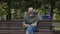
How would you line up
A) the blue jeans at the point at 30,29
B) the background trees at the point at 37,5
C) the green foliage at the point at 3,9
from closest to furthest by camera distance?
the blue jeans at the point at 30,29
the background trees at the point at 37,5
the green foliage at the point at 3,9

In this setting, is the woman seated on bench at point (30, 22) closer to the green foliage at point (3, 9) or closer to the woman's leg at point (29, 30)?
the woman's leg at point (29, 30)

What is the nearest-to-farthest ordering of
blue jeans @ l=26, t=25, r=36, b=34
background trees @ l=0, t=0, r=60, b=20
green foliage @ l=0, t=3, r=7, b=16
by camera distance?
blue jeans @ l=26, t=25, r=36, b=34 → background trees @ l=0, t=0, r=60, b=20 → green foliage @ l=0, t=3, r=7, b=16

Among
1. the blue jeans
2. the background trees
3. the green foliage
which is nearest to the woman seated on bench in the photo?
the blue jeans

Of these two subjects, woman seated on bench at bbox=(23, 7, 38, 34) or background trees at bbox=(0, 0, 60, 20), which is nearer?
woman seated on bench at bbox=(23, 7, 38, 34)

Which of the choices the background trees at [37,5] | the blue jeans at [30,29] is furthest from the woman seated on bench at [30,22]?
the background trees at [37,5]

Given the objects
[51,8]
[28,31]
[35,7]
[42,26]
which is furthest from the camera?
[35,7]

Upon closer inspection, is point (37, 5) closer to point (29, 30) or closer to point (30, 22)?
point (30, 22)

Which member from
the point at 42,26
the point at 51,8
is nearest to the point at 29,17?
the point at 42,26

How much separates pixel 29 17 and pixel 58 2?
23.8ft

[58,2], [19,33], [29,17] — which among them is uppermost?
[58,2]

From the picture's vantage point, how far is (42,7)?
48.4 ft

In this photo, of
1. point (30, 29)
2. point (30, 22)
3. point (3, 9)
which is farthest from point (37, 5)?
point (30, 29)

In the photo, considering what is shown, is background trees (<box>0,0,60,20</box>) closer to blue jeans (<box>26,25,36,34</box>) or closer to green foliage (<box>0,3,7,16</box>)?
green foliage (<box>0,3,7,16</box>)

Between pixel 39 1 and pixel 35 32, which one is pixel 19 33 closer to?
pixel 35 32
